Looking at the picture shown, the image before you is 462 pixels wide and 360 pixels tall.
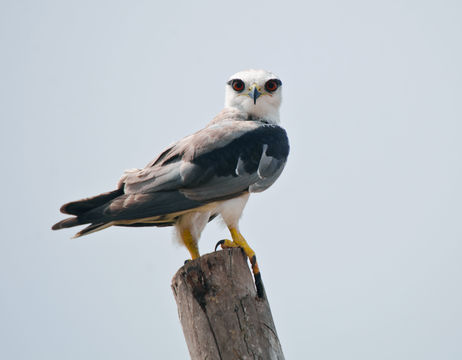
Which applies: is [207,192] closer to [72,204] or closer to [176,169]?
[176,169]

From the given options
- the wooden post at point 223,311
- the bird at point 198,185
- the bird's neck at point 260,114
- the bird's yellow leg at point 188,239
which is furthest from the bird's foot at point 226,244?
the bird's neck at point 260,114

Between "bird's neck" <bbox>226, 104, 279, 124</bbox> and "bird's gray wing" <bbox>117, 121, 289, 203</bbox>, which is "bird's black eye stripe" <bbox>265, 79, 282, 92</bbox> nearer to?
"bird's neck" <bbox>226, 104, 279, 124</bbox>

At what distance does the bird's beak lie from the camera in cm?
717

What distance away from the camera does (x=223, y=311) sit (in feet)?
13.5

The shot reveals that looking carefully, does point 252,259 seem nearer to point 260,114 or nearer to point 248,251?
point 248,251

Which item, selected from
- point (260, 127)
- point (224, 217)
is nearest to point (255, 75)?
point (260, 127)

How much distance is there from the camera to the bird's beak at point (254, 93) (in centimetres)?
717

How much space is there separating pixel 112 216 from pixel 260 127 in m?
2.15

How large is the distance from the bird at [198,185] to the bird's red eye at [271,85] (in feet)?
2.21

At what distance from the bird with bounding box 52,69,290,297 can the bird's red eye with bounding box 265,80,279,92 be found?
2.21 ft

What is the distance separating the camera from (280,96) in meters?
7.55

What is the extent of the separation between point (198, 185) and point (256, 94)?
1916mm

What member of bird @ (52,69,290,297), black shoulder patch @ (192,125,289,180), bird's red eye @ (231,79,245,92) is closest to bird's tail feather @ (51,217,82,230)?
bird @ (52,69,290,297)

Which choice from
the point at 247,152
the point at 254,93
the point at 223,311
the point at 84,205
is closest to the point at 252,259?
the point at 247,152
